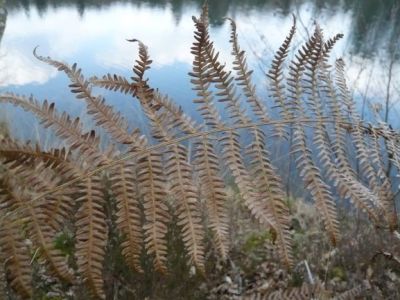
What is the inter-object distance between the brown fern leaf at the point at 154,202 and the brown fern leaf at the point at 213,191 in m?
0.09

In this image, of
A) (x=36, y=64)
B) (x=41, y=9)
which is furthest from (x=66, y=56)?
(x=41, y=9)

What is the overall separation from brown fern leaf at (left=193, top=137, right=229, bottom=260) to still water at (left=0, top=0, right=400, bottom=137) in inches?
254

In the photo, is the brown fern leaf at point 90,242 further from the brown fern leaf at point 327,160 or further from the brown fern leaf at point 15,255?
the brown fern leaf at point 327,160

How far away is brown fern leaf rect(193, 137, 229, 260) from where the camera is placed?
3.84ft

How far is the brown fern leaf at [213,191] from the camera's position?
46.1 inches

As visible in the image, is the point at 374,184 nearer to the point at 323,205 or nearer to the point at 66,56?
the point at 323,205

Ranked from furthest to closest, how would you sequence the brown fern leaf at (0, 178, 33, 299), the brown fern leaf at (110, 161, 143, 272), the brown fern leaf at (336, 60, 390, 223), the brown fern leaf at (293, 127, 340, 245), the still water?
1. the still water
2. the brown fern leaf at (336, 60, 390, 223)
3. the brown fern leaf at (293, 127, 340, 245)
4. the brown fern leaf at (110, 161, 143, 272)
5. the brown fern leaf at (0, 178, 33, 299)

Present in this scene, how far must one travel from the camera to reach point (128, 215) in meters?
1.13

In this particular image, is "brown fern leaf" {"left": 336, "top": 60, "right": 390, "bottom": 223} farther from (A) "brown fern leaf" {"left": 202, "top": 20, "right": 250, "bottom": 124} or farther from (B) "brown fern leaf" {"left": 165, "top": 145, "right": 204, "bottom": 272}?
(B) "brown fern leaf" {"left": 165, "top": 145, "right": 204, "bottom": 272}

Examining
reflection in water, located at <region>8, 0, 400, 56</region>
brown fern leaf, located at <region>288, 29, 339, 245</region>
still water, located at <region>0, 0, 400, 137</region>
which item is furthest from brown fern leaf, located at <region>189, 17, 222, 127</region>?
reflection in water, located at <region>8, 0, 400, 56</region>

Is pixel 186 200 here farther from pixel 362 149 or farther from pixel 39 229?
pixel 362 149

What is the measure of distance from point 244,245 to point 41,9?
1341 centimetres

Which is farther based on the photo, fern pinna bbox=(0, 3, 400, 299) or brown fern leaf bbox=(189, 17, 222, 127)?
brown fern leaf bbox=(189, 17, 222, 127)

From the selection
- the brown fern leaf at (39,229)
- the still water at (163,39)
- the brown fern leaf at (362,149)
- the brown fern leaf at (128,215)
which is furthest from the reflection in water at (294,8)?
the brown fern leaf at (39,229)
